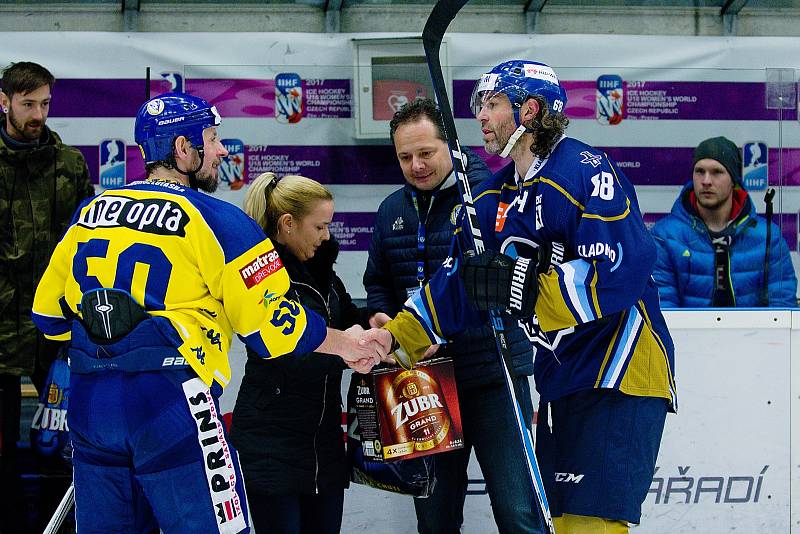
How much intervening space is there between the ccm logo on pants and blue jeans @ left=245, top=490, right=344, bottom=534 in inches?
24.3

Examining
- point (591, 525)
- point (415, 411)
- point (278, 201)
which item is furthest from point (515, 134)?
point (591, 525)

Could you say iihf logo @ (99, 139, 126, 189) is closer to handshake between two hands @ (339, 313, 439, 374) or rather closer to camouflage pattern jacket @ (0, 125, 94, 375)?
camouflage pattern jacket @ (0, 125, 94, 375)

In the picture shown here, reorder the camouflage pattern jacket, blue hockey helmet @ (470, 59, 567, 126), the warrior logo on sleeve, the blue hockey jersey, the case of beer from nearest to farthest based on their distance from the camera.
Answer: the blue hockey jersey → the warrior logo on sleeve → blue hockey helmet @ (470, 59, 567, 126) → the case of beer → the camouflage pattern jacket

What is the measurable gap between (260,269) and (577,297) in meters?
0.74

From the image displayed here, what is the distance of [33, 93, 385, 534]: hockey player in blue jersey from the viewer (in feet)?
8.16

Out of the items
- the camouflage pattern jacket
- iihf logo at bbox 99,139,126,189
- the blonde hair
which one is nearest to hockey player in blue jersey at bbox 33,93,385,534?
the blonde hair

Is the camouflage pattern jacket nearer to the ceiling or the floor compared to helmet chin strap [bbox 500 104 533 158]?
nearer to the floor

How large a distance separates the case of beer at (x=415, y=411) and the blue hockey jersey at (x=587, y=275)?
1.39 feet

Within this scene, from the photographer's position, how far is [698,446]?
164 inches

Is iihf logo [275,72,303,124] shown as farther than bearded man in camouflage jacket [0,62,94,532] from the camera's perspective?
Yes

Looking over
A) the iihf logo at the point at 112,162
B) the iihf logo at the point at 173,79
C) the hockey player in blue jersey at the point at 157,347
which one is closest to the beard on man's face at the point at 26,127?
the iihf logo at the point at 112,162

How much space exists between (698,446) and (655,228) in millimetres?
817

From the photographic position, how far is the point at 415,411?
3.29m

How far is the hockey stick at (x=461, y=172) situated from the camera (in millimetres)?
2850
